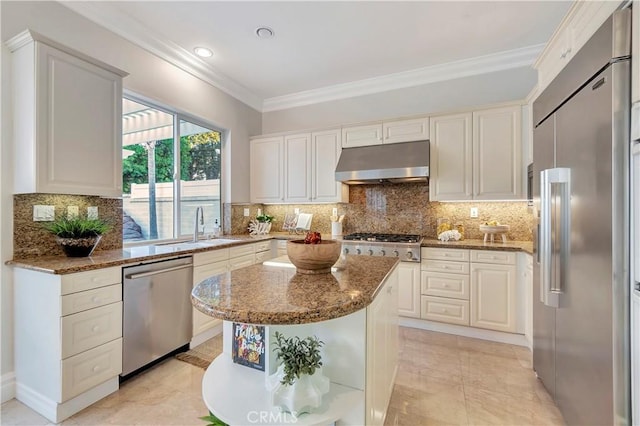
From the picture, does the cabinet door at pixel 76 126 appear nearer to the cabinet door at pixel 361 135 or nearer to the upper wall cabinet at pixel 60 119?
the upper wall cabinet at pixel 60 119

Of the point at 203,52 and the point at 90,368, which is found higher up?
the point at 203,52

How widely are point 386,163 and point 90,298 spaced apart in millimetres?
2976

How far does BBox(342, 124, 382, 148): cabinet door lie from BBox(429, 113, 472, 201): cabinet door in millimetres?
650

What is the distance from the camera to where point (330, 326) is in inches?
47.3

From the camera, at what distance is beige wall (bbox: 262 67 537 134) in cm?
318

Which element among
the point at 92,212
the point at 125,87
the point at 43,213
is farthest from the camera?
the point at 125,87

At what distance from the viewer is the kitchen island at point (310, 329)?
911mm

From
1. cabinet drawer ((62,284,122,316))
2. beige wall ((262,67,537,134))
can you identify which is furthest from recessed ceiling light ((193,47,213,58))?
cabinet drawer ((62,284,122,316))

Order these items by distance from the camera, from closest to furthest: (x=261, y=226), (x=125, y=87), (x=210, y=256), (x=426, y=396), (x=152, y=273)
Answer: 1. (x=426, y=396)
2. (x=152, y=273)
3. (x=125, y=87)
4. (x=210, y=256)
5. (x=261, y=226)

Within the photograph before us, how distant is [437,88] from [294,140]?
2.01 meters

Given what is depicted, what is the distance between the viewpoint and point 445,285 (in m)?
2.94

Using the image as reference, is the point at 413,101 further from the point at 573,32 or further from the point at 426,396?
the point at 426,396

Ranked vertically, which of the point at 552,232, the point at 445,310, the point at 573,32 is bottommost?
the point at 445,310

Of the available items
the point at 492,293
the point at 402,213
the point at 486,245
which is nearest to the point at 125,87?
the point at 402,213
